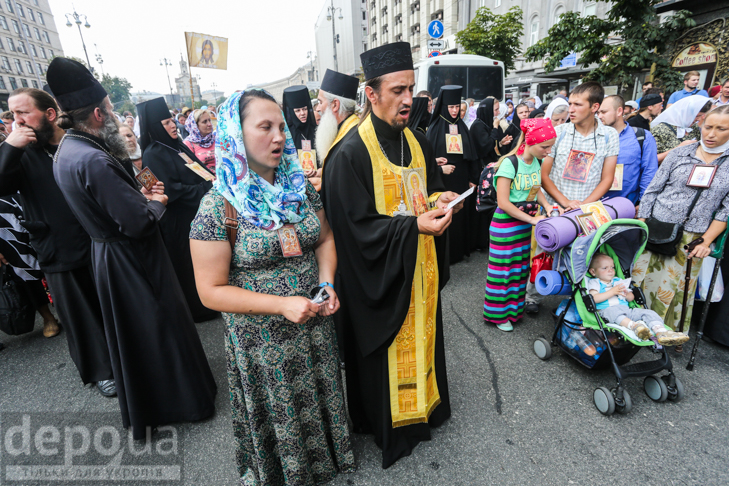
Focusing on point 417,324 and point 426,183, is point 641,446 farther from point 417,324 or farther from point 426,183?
point 426,183

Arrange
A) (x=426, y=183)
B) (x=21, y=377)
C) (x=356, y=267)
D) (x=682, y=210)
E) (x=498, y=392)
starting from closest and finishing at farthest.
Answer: (x=356, y=267)
(x=426, y=183)
(x=498, y=392)
(x=682, y=210)
(x=21, y=377)

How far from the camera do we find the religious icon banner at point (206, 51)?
10.2 m

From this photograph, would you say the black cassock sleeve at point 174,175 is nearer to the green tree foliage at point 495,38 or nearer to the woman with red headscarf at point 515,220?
the woman with red headscarf at point 515,220

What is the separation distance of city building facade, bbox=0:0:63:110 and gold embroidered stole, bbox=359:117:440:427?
61.2 metres

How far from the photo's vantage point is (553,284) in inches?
117

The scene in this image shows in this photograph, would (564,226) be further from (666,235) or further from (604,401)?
(604,401)

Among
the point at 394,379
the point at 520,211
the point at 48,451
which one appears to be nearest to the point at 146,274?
the point at 48,451

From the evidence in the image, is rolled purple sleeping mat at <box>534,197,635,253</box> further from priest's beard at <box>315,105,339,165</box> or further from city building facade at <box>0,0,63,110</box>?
city building facade at <box>0,0,63,110</box>

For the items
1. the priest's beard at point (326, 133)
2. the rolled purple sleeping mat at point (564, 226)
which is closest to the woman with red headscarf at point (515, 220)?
the rolled purple sleeping mat at point (564, 226)

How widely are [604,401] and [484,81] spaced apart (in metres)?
10.1

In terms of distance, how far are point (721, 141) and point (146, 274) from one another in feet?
15.0

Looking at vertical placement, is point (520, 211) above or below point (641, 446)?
above

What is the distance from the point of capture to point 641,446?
2338 mm

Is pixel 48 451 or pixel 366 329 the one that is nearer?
pixel 366 329
